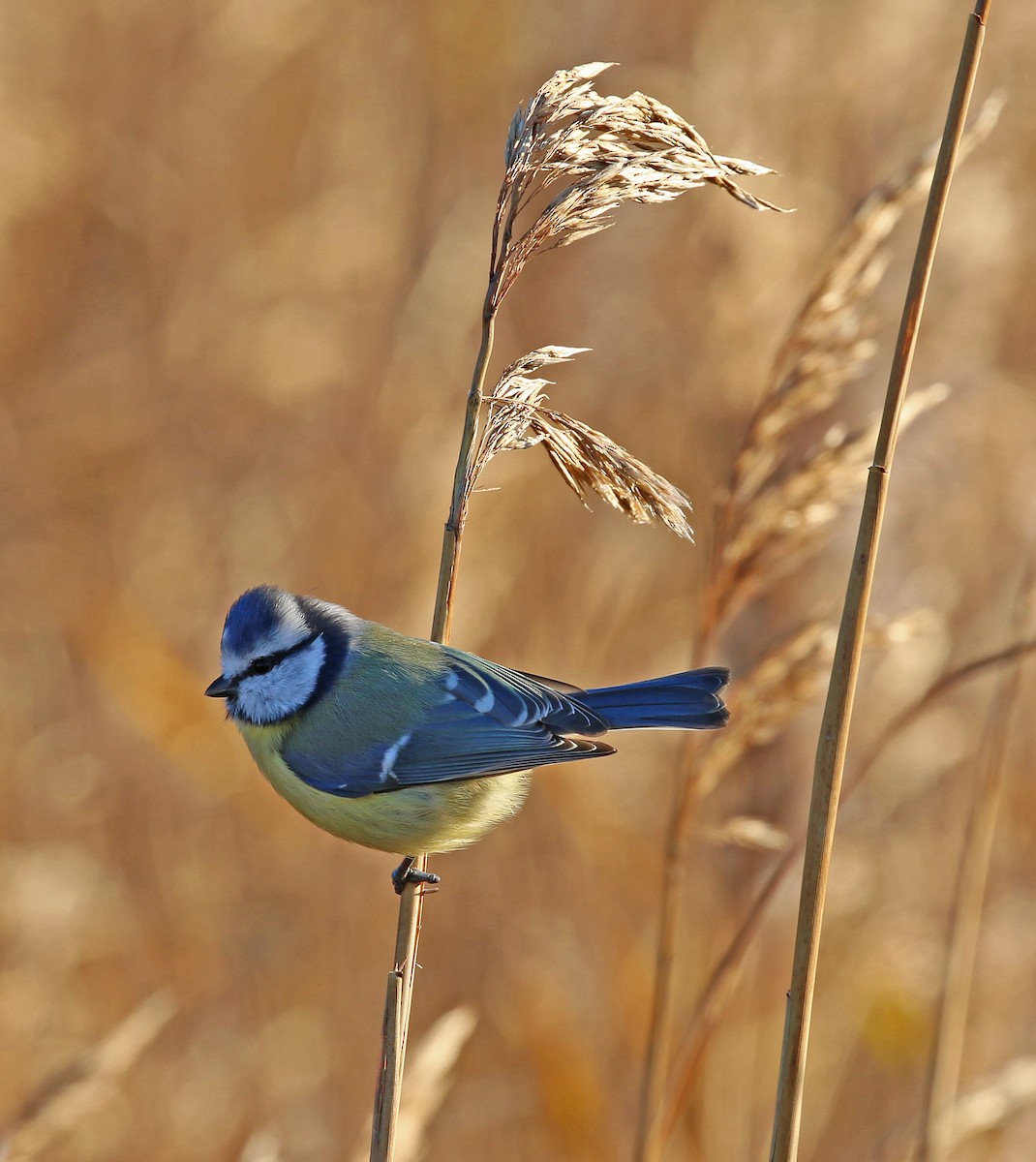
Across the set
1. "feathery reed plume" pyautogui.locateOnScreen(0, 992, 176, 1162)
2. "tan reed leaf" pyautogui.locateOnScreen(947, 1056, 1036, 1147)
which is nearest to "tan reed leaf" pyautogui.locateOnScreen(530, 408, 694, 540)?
"feathery reed plume" pyautogui.locateOnScreen(0, 992, 176, 1162)

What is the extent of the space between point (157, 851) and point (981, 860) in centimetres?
232

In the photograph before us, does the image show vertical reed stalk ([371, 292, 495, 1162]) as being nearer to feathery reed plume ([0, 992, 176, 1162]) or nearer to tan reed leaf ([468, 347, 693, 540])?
tan reed leaf ([468, 347, 693, 540])

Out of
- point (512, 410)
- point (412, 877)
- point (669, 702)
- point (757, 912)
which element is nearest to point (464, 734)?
point (412, 877)

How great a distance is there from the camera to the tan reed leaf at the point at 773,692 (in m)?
1.85

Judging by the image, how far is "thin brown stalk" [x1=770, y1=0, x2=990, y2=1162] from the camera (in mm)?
1203

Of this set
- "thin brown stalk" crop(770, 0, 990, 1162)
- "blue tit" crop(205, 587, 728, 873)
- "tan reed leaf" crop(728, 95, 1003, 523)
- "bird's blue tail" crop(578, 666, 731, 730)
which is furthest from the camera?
"blue tit" crop(205, 587, 728, 873)

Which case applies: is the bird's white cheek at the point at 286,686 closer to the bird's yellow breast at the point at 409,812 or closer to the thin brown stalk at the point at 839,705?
the bird's yellow breast at the point at 409,812

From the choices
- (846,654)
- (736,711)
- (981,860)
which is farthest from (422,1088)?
(846,654)

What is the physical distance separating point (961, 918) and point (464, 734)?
93 cm

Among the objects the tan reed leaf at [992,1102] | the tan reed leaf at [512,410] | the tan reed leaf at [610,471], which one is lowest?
the tan reed leaf at [992,1102]

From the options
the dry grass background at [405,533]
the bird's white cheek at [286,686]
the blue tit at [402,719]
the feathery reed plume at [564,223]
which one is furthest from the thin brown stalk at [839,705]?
the dry grass background at [405,533]

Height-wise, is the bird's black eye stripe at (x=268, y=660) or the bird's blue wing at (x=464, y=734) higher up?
the bird's black eye stripe at (x=268, y=660)

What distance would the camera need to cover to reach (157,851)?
11.2 feet

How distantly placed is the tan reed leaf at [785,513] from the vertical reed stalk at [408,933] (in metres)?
0.42
